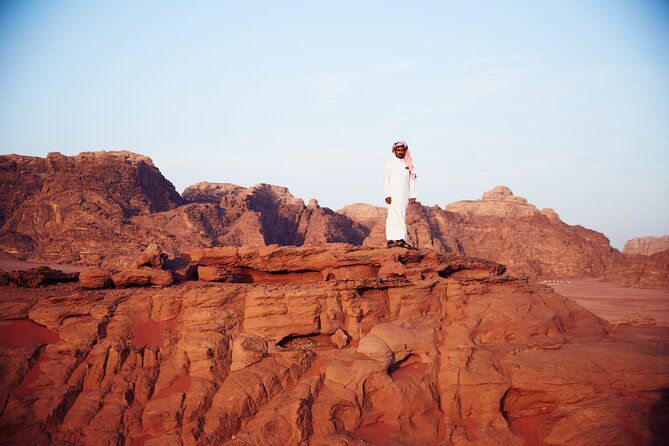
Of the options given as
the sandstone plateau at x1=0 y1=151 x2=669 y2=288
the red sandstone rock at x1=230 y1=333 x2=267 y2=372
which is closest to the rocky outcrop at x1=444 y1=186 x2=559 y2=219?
the sandstone plateau at x1=0 y1=151 x2=669 y2=288

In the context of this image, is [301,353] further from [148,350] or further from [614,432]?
[614,432]

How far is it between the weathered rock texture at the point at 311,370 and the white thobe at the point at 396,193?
4.56 ft

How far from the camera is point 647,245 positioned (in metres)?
54.0

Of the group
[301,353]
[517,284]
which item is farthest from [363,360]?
[517,284]

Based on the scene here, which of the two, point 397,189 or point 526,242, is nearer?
point 397,189

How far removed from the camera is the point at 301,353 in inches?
289

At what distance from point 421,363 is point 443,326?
2.95 ft

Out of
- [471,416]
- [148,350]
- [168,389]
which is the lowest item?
[471,416]

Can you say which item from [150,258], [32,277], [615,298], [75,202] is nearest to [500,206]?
[615,298]

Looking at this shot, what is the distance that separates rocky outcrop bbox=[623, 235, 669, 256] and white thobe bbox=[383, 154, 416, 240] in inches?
2054

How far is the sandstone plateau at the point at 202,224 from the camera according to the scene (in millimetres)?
19766

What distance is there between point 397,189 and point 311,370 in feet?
14.9

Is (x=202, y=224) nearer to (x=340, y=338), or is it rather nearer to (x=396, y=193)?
(x=396, y=193)

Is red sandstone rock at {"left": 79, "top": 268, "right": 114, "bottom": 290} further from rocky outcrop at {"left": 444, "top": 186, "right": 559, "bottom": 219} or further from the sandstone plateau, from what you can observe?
rocky outcrop at {"left": 444, "top": 186, "right": 559, "bottom": 219}
